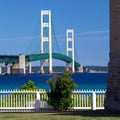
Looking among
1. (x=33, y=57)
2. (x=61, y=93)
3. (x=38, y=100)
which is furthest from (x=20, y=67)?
(x=61, y=93)

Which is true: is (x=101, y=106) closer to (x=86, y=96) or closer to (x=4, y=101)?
(x=86, y=96)

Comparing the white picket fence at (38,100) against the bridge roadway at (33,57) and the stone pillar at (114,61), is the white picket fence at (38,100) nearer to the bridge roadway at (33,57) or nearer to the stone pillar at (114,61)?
the stone pillar at (114,61)

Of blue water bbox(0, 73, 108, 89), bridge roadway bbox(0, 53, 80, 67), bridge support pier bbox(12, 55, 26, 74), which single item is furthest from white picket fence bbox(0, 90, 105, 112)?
bridge support pier bbox(12, 55, 26, 74)

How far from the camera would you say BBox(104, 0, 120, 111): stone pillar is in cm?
1877

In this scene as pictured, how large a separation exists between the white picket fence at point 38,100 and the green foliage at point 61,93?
706 mm

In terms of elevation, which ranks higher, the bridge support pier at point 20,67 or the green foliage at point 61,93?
the bridge support pier at point 20,67

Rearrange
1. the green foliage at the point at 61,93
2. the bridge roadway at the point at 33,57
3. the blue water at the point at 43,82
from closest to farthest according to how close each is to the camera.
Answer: the green foliage at the point at 61,93
the blue water at the point at 43,82
the bridge roadway at the point at 33,57

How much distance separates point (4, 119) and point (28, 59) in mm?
98733

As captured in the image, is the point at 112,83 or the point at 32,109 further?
the point at 32,109

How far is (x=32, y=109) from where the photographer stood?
24062 millimetres

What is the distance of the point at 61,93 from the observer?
898 inches

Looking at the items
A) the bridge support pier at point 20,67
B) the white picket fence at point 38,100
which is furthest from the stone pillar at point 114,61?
the bridge support pier at point 20,67

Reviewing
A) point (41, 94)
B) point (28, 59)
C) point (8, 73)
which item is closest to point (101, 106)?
point (41, 94)

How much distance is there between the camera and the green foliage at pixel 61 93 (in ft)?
74.0
